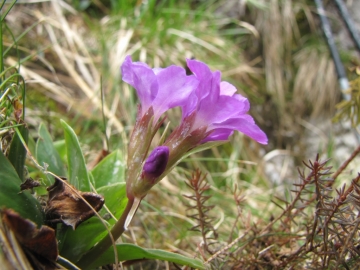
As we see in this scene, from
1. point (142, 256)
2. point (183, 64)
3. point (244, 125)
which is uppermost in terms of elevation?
point (244, 125)

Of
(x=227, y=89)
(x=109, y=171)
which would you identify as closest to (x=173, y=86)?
(x=227, y=89)

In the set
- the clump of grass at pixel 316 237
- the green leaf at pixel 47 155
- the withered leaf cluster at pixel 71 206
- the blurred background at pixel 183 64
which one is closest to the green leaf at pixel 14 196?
the withered leaf cluster at pixel 71 206

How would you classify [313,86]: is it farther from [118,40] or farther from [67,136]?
[67,136]

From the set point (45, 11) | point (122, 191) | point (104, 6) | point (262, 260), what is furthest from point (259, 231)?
point (104, 6)

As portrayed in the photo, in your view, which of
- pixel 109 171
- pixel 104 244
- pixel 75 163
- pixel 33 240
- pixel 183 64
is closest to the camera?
pixel 33 240

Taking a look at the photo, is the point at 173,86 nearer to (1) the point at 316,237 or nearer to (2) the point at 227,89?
(2) the point at 227,89

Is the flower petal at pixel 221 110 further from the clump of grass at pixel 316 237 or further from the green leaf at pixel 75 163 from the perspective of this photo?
the green leaf at pixel 75 163
